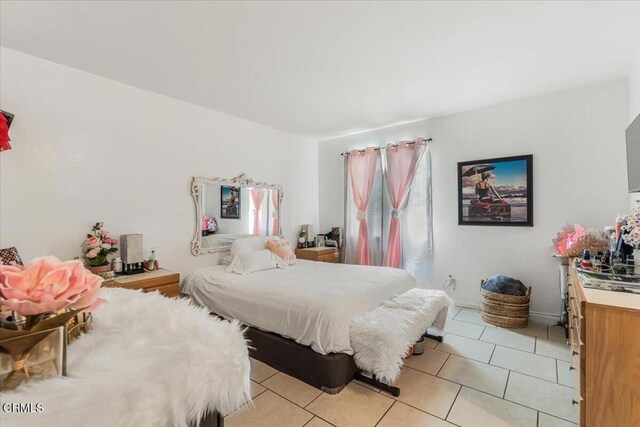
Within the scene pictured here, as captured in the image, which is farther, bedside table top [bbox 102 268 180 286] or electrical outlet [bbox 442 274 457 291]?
electrical outlet [bbox 442 274 457 291]

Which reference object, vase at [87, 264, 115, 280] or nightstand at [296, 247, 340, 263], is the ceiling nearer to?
vase at [87, 264, 115, 280]

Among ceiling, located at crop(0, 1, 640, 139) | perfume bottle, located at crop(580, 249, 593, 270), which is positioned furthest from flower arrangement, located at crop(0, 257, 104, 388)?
perfume bottle, located at crop(580, 249, 593, 270)

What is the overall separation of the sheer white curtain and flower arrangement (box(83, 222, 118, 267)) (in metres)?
3.36

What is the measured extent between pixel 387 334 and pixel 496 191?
2.64 metres

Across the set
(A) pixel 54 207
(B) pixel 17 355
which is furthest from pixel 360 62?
(A) pixel 54 207

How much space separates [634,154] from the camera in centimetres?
182

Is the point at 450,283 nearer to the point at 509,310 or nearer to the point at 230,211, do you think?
the point at 509,310

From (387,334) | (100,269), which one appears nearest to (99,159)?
(100,269)

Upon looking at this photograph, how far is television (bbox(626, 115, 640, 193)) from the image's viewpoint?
1722 millimetres

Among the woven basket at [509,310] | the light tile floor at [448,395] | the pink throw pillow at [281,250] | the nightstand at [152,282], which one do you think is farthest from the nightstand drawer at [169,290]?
the woven basket at [509,310]

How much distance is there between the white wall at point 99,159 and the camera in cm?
232

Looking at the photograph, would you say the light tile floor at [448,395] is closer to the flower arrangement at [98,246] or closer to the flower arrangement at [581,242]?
the flower arrangement at [581,242]

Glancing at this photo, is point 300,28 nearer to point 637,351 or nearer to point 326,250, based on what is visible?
point 637,351

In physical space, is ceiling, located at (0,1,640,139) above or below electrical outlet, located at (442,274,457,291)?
above
